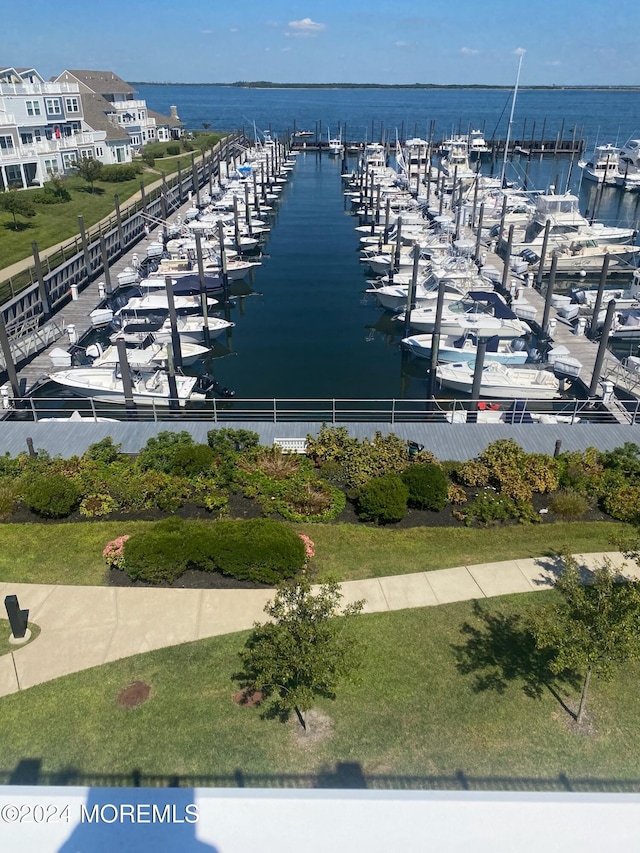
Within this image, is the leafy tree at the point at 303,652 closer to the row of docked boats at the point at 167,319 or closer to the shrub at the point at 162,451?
the shrub at the point at 162,451

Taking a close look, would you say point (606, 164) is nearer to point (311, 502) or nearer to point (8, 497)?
point (311, 502)

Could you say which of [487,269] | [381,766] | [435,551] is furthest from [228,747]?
[487,269]

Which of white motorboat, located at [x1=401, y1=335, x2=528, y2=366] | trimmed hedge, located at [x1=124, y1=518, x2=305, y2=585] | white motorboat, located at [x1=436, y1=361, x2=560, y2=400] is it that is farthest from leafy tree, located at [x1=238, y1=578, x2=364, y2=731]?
white motorboat, located at [x1=401, y1=335, x2=528, y2=366]

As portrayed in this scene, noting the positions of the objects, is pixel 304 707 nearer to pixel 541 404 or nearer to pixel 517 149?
pixel 541 404

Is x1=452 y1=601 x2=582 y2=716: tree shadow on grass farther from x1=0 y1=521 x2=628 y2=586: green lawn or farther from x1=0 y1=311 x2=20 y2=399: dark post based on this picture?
x1=0 y1=311 x2=20 y2=399: dark post

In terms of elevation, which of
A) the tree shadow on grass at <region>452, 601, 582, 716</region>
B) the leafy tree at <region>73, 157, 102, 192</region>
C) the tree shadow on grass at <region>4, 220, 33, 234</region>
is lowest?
the tree shadow on grass at <region>452, 601, 582, 716</region>

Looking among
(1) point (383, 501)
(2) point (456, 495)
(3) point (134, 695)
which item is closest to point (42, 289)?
(1) point (383, 501)
